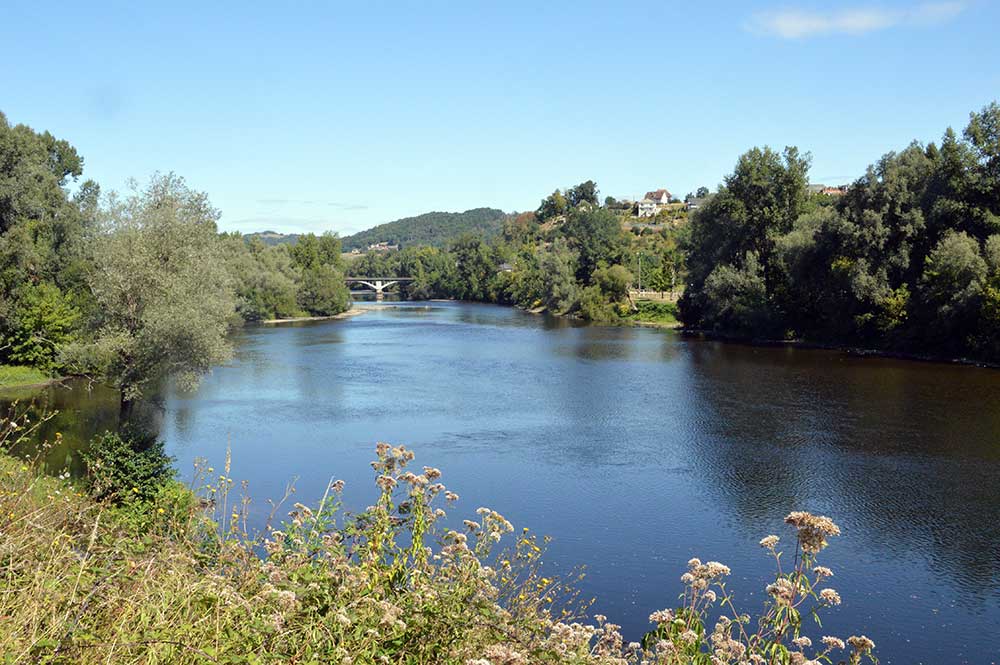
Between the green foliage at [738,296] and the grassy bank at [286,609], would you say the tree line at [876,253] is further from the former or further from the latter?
the grassy bank at [286,609]

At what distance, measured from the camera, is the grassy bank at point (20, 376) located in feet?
97.1

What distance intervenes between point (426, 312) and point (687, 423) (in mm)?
63240

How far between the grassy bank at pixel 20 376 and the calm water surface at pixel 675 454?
11.6 feet

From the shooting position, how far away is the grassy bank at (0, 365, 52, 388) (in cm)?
2961

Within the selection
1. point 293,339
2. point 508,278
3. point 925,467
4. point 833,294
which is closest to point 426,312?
point 508,278

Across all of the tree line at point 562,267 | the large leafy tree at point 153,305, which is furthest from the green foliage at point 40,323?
the tree line at point 562,267

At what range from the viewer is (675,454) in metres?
21.2

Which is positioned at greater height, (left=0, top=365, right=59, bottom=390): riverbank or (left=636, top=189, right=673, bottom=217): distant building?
(left=636, top=189, right=673, bottom=217): distant building

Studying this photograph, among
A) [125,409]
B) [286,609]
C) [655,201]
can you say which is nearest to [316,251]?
[125,409]

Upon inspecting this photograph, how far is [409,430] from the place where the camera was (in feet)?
78.4

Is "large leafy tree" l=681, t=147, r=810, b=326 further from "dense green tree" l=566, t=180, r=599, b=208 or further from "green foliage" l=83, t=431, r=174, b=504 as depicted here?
"dense green tree" l=566, t=180, r=599, b=208

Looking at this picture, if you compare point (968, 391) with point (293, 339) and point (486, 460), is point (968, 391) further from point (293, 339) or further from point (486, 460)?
point (293, 339)

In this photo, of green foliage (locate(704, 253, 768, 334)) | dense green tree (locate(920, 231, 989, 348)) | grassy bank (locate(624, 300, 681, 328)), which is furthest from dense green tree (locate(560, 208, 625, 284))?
Result: dense green tree (locate(920, 231, 989, 348))

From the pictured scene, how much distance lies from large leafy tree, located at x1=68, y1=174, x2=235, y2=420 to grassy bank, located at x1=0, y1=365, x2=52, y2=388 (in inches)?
404
